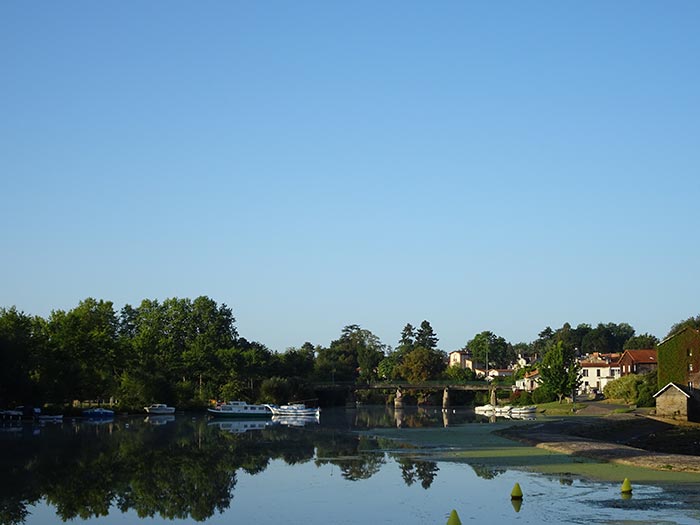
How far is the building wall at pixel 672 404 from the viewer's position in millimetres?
88688

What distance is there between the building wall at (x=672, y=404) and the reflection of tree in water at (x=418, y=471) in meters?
47.3

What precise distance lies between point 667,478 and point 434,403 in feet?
497

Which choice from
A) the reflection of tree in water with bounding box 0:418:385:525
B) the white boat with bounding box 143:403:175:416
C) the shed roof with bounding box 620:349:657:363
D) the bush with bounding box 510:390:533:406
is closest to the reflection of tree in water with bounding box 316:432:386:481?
the reflection of tree in water with bounding box 0:418:385:525

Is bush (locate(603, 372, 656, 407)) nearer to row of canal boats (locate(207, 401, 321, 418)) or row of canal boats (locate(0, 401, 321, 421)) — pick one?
row of canal boats (locate(0, 401, 321, 421))

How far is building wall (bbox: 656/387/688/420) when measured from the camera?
88688 millimetres

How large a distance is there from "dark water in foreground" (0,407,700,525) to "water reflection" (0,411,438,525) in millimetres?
86

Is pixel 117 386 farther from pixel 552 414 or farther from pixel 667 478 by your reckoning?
pixel 667 478

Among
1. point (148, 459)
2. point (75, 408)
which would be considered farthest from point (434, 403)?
point (148, 459)

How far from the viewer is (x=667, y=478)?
40.4 metres

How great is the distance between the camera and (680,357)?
3969 inches

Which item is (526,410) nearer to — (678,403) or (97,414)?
(678,403)

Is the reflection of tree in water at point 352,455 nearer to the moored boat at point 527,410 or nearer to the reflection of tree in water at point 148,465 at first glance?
the reflection of tree in water at point 148,465

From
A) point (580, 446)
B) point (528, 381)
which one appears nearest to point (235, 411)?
point (528, 381)

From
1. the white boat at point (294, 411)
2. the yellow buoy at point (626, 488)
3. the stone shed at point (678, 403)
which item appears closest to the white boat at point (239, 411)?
the white boat at point (294, 411)
